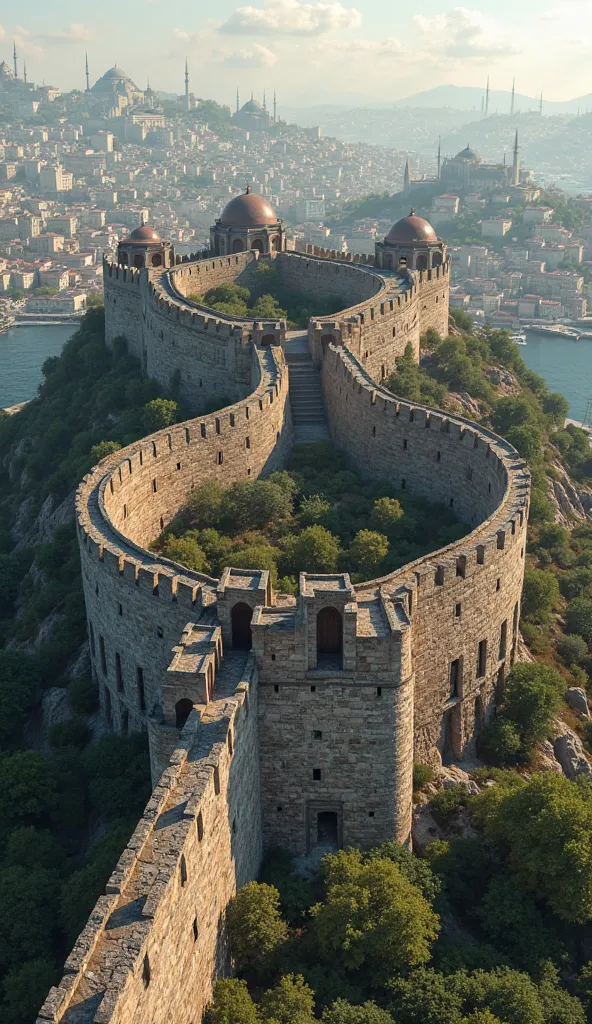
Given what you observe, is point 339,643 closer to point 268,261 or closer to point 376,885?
point 376,885

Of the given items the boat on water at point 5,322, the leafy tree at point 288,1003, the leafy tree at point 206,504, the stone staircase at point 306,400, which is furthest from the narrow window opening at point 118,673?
the boat on water at point 5,322

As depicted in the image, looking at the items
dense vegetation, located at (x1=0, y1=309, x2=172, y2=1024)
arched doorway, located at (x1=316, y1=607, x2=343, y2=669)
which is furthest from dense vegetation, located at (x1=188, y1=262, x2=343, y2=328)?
arched doorway, located at (x1=316, y1=607, x2=343, y2=669)

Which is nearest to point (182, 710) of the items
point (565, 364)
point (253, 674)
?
point (253, 674)

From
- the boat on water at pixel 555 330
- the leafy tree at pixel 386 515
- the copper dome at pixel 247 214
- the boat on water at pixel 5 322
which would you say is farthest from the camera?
the boat on water at pixel 5 322

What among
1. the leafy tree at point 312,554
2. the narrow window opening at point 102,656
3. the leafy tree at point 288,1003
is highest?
the leafy tree at point 312,554

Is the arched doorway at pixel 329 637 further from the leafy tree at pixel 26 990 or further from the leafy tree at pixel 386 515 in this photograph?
the leafy tree at pixel 386 515

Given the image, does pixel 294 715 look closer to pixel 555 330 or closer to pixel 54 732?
pixel 54 732

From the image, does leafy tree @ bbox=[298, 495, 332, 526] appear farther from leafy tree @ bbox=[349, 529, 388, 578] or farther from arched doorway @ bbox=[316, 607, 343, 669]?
arched doorway @ bbox=[316, 607, 343, 669]
